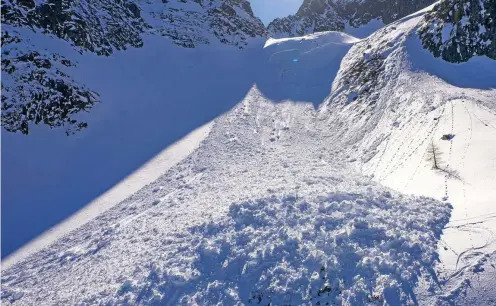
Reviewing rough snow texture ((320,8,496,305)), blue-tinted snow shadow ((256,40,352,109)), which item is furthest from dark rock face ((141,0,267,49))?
rough snow texture ((320,8,496,305))

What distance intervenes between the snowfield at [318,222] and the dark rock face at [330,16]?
8887cm

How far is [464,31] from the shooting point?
76.3 feet

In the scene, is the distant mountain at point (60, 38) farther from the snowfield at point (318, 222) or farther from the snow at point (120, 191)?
the snowfield at point (318, 222)

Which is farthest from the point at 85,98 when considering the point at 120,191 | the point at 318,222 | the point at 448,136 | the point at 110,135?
the point at 448,136

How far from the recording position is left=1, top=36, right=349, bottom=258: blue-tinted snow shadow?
17938mm

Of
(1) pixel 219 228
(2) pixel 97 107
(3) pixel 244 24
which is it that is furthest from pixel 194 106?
(3) pixel 244 24

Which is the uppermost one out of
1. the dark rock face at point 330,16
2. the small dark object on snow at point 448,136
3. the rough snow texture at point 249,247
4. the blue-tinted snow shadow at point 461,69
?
the dark rock face at point 330,16

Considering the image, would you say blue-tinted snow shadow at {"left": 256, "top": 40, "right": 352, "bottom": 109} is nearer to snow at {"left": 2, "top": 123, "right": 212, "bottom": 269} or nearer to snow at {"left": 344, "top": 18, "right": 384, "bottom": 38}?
snow at {"left": 2, "top": 123, "right": 212, "bottom": 269}

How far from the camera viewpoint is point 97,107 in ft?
86.6

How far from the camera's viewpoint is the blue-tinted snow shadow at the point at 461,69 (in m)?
20.3

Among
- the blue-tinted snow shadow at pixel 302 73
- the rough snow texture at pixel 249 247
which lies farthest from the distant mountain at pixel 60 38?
the blue-tinted snow shadow at pixel 302 73

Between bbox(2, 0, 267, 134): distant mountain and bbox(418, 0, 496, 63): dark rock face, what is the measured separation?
27.9 m

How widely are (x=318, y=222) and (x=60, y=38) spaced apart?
30137 mm

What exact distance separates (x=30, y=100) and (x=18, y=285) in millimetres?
15320
